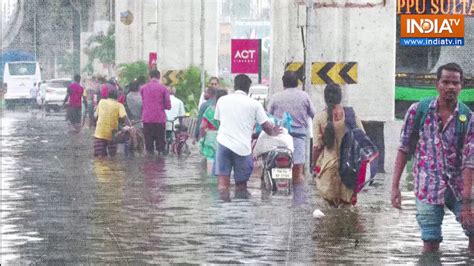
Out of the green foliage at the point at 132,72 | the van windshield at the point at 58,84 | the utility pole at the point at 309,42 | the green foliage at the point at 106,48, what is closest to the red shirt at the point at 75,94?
the green foliage at the point at 132,72

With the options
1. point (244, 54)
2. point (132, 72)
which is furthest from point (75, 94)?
point (244, 54)

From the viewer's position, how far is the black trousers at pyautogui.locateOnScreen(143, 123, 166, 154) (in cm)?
2831

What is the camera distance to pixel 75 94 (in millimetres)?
45500

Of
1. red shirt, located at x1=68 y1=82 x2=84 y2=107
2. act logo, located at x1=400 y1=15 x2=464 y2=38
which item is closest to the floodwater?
act logo, located at x1=400 y1=15 x2=464 y2=38

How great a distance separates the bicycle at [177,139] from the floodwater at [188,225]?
20.4 ft

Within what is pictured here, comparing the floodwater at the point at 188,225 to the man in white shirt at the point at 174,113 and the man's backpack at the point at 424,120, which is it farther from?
the man in white shirt at the point at 174,113

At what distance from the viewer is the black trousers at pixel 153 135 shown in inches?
1115

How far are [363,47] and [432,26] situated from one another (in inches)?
176

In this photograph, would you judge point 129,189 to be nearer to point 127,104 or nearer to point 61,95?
point 127,104

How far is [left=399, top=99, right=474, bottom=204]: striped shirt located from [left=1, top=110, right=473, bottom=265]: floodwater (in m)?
0.73

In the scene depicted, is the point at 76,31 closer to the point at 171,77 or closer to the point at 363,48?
the point at 171,77

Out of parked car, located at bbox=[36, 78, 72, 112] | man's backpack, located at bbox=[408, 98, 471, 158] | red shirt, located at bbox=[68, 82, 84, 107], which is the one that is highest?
man's backpack, located at bbox=[408, 98, 471, 158]

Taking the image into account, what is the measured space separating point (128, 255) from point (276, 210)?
466 cm

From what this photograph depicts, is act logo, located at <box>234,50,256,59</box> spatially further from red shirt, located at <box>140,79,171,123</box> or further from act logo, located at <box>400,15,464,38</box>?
act logo, located at <box>400,15,464,38</box>
